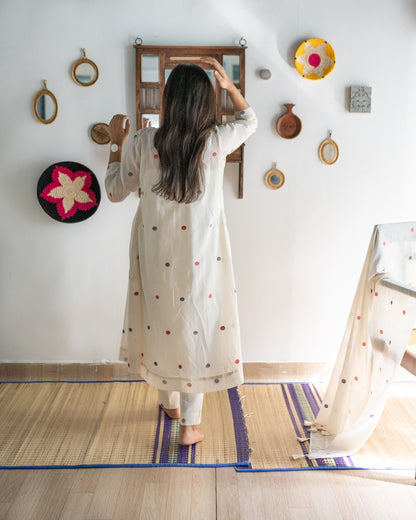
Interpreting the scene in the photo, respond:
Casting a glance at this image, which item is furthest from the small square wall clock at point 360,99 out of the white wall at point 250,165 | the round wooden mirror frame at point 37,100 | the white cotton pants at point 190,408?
the white cotton pants at point 190,408

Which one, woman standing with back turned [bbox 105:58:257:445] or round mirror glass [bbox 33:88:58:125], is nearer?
woman standing with back turned [bbox 105:58:257:445]

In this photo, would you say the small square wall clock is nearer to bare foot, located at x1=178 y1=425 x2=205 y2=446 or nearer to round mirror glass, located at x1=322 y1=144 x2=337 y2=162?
round mirror glass, located at x1=322 y1=144 x2=337 y2=162

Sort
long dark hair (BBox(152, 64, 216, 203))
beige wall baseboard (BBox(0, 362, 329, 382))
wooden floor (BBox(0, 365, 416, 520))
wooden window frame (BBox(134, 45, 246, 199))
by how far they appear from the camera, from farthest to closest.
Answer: beige wall baseboard (BBox(0, 362, 329, 382)), wooden window frame (BBox(134, 45, 246, 199)), long dark hair (BBox(152, 64, 216, 203)), wooden floor (BBox(0, 365, 416, 520))

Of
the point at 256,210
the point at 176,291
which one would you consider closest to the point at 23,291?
the point at 176,291

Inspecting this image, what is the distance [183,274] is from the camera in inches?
70.6

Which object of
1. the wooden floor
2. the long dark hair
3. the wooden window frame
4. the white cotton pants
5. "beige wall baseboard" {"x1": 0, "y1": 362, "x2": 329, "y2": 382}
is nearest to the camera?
the wooden floor

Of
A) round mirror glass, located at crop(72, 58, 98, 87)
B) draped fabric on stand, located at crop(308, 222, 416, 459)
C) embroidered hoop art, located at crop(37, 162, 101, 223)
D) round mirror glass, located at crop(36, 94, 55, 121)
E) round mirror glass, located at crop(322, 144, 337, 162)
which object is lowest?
draped fabric on stand, located at crop(308, 222, 416, 459)

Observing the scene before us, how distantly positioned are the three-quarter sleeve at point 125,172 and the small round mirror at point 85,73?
2.03 feet

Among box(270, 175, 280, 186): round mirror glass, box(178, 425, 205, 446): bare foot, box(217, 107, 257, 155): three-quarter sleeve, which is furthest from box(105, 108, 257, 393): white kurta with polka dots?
box(270, 175, 280, 186): round mirror glass

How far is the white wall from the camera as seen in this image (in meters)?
2.26

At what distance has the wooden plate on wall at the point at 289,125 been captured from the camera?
7.57 feet

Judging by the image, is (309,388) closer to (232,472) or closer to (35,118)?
(232,472)

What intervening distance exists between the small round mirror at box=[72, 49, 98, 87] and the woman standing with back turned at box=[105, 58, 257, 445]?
484mm

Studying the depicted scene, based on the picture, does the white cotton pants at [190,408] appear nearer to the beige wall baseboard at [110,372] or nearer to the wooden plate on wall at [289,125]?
the beige wall baseboard at [110,372]
